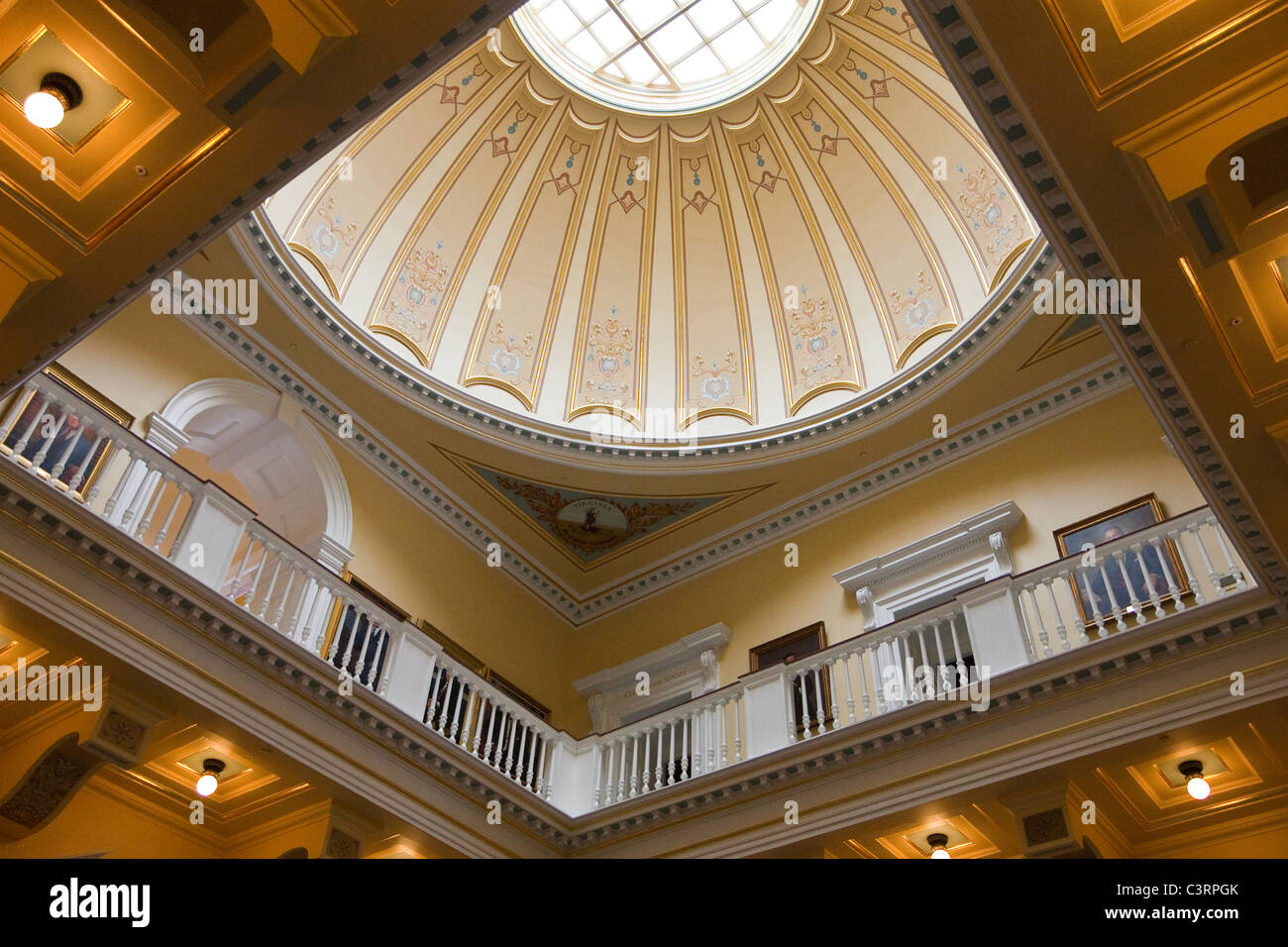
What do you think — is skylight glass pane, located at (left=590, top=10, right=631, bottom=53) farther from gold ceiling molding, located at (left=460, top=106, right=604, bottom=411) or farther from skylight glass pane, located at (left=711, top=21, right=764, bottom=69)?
skylight glass pane, located at (left=711, top=21, right=764, bottom=69)

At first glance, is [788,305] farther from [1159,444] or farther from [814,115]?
[1159,444]

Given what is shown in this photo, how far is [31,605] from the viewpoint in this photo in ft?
24.7

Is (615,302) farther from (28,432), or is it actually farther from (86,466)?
(28,432)

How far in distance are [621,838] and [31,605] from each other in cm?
618

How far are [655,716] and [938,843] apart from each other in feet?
10.9

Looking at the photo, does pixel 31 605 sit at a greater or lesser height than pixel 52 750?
greater

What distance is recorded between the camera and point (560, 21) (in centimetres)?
1427

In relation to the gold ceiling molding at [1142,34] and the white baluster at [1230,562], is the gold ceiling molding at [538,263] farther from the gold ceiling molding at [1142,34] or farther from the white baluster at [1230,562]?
the gold ceiling molding at [1142,34]

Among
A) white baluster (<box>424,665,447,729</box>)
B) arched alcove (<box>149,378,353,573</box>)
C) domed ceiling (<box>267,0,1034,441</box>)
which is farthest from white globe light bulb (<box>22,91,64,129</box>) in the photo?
domed ceiling (<box>267,0,1034,441</box>)

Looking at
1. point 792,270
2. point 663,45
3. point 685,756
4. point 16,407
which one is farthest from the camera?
point 792,270

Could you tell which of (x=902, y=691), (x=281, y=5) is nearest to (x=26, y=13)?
(x=281, y=5)

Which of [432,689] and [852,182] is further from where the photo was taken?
[852,182]

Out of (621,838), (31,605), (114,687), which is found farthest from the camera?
(621,838)

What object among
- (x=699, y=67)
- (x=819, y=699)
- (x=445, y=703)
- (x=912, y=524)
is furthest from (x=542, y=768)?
(x=699, y=67)
